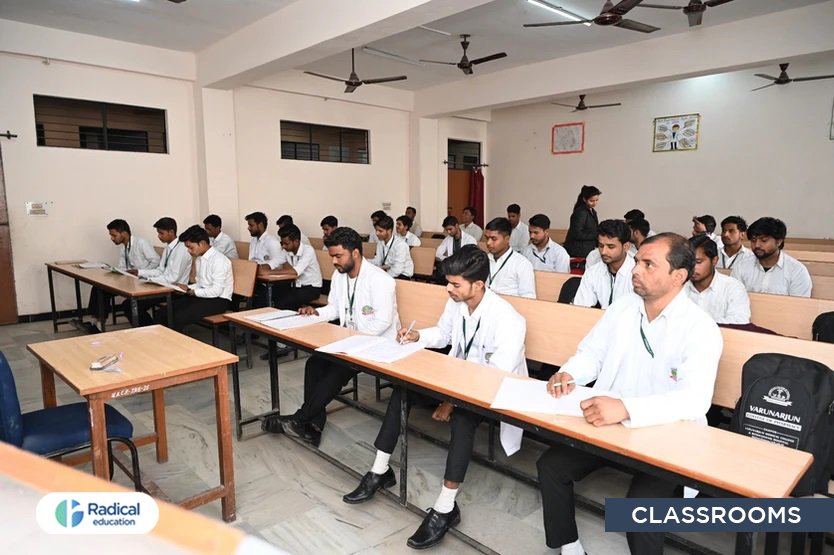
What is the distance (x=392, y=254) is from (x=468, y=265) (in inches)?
150

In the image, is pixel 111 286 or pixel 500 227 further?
pixel 111 286

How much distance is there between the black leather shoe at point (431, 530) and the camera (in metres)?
2.10

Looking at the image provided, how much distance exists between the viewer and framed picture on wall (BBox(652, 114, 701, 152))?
323 inches

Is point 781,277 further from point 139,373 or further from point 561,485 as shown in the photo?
point 139,373

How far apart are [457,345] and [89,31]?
6115 mm

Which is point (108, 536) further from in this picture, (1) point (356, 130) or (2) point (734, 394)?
(1) point (356, 130)

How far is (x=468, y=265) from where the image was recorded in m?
2.40

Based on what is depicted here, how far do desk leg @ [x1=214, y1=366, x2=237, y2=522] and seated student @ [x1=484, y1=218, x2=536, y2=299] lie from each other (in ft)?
7.33

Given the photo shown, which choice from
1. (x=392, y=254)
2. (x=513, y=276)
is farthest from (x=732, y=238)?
(x=392, y=254)

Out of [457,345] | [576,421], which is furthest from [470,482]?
[576,421]

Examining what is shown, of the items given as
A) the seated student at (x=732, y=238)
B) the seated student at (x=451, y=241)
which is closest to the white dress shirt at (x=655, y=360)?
the seated student at (x=732, y=238)

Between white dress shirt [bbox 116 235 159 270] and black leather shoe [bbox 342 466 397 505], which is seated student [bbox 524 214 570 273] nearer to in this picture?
black leather shoe [bbox 342 466 397 505]

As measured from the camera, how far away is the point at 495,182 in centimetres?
1106

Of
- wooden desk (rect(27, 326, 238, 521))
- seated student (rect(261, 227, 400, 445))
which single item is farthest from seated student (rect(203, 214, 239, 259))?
wooden desk (rect(27, 326, 238, 521))
